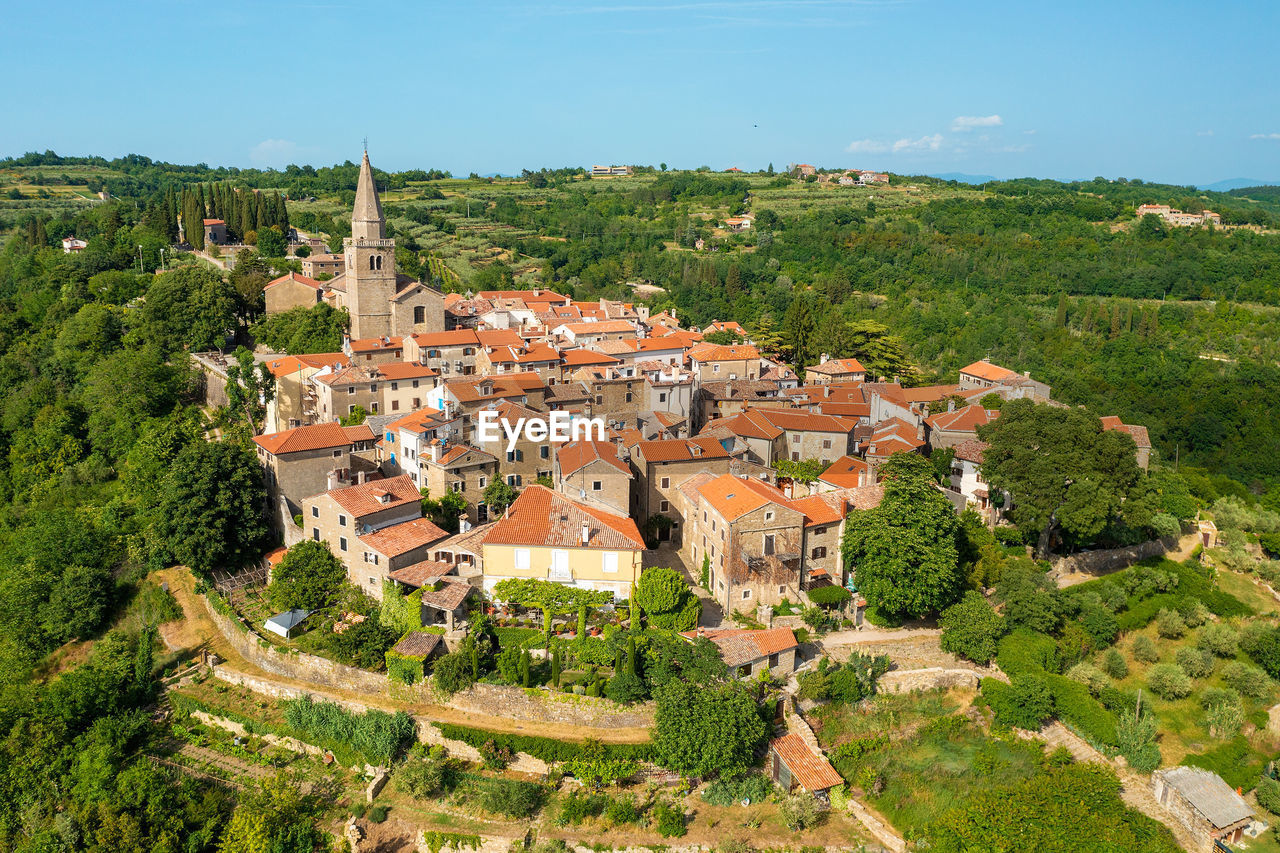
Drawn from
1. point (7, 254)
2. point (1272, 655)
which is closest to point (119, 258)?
point (7, 254)

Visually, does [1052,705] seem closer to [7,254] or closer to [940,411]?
[940,411]

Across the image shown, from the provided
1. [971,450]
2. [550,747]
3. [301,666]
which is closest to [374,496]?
[301,666]

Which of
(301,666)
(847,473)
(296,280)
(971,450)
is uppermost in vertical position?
(296,280)

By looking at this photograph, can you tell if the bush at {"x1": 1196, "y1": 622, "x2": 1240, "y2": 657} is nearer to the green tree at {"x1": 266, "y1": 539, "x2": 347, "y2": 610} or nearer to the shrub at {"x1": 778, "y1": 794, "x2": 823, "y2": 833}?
the shrub at {"x1": 778, "y1": 794, "x2": 823, "y2": 833}

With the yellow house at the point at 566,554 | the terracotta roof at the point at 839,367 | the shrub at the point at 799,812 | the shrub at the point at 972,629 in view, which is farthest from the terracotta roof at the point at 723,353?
the shrub at the point at 799,812

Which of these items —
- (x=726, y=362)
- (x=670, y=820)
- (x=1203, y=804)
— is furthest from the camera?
(x=726, y=362)

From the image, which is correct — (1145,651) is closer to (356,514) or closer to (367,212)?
(356,514)

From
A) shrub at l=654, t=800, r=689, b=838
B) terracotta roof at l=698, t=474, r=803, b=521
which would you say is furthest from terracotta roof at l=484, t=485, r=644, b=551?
shrub at l=654, t=800, r=689, b=838
